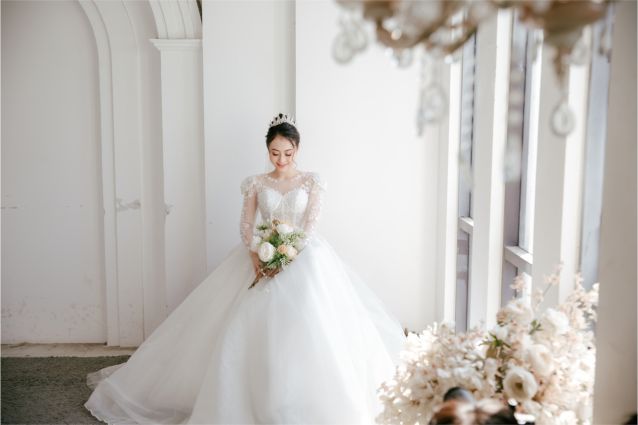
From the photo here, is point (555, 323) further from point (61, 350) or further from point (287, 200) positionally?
point (61, 350)

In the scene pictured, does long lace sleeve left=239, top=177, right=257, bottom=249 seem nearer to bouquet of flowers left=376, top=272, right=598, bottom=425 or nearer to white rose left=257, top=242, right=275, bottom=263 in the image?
white rose left=257, top=242, right=275, bottom=263

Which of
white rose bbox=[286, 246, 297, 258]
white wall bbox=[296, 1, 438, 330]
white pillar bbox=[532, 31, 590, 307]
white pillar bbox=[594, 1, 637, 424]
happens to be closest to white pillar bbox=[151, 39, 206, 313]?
white wall bbox=[296, 1, 438, 330]

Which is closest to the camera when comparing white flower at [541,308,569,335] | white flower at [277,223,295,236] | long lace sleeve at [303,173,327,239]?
white flower at [541,308,569,335]

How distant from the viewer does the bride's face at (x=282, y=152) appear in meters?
4.06

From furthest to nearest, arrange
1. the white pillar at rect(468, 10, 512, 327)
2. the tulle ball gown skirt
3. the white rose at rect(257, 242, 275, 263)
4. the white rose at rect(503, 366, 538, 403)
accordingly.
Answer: the white rose at rect(257, 242, 275, 263) → the white pillar at rect(468, 10, 512, 327) → the tulle ball gown skirt → the white rose at rect(503, 366, 538, 403)

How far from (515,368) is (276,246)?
89.5 inches

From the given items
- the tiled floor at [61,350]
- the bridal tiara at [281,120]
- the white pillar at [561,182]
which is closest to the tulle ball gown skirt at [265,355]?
the tiled floor at [61,350]

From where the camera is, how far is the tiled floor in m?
4.77

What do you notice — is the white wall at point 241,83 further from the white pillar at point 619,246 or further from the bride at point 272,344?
the white pillar at point 619,246

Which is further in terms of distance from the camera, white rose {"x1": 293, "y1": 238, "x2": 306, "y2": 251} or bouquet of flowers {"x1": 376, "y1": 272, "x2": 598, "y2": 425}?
white rose {"x1": 293, "y1": 238, "x2": 306, "y2": 251}

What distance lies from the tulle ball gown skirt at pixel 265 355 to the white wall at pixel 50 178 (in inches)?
49.7

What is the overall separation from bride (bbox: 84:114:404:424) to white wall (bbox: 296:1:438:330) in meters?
0.49

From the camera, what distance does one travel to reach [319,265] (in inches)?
144

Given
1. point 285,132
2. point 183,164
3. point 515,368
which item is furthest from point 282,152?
point 515,368
